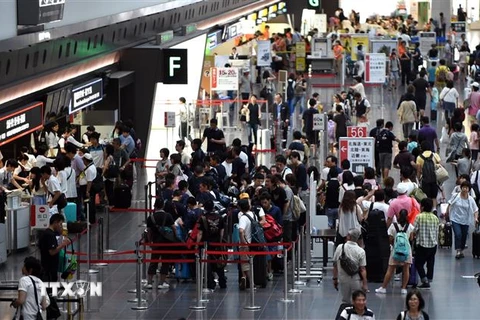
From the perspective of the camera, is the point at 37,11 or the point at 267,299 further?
the point at 37,11

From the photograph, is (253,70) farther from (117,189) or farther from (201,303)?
(201,303)

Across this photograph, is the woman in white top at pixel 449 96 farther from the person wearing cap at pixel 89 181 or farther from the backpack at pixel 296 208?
the backpack at pixel 296 208

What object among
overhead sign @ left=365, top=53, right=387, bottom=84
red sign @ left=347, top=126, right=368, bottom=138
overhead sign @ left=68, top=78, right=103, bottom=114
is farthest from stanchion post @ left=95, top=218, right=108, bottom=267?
overhead sign @ left=365, top=53, right=387, bottom=84

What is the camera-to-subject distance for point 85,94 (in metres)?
26.3

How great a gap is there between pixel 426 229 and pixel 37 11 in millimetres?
6835

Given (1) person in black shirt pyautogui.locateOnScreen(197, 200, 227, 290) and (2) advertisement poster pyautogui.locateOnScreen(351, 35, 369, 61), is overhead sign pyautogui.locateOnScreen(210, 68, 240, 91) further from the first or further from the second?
(1) person in black shirt pyautogui.locateOnScreen(197, 200, 227, 290)

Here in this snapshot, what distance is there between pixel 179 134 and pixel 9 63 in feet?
40.7

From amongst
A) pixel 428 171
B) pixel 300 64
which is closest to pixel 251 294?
pixel 428 171

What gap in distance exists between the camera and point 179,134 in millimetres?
32625

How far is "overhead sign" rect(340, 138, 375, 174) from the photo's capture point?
23.3m

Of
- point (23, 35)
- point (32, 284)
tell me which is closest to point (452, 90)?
point (23, 35)

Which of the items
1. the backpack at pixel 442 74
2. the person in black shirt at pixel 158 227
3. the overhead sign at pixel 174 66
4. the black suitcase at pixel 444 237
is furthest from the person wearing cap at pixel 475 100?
the person in black shirt at pixel 158 227

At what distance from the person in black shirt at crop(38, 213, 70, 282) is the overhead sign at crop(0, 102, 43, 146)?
255cm

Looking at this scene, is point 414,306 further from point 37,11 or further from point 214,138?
point 214,138
